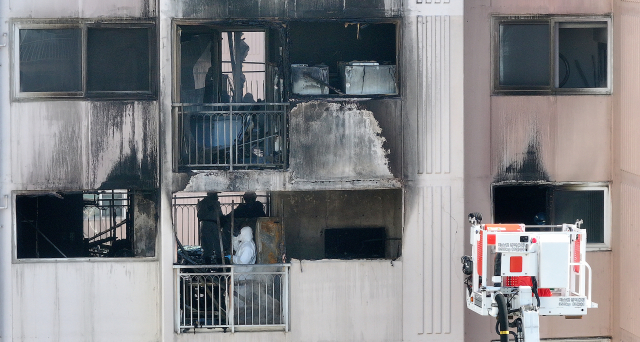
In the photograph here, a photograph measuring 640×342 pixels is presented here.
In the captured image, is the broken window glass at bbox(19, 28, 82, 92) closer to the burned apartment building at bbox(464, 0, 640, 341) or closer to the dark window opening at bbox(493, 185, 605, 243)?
the burned apartment building at bbox(464, 0, 640, 341)

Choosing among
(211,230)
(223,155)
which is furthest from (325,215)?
(223,155)

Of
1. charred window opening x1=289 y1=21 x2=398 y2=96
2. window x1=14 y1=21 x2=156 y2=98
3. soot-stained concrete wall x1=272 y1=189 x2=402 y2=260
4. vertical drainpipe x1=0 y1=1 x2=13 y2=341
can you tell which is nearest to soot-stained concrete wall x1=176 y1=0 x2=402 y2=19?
window x1=14 y1=21 x2=156 y2=98

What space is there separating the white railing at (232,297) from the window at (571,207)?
12.6ft

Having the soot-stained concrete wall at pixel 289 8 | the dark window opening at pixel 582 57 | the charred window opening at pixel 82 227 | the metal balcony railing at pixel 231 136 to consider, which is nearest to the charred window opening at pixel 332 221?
the charred window opening at pixel 82 227

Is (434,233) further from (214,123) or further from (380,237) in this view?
(214,123)

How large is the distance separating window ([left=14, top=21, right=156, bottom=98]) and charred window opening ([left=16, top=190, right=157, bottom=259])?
174 cm

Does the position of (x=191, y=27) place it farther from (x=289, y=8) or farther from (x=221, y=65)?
(x=289, y=8)

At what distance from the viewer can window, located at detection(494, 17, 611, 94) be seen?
13.2 metres

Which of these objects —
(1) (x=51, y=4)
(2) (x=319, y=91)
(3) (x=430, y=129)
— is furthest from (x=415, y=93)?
(1) (x=51, y=4)

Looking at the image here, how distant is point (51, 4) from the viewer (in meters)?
12.7

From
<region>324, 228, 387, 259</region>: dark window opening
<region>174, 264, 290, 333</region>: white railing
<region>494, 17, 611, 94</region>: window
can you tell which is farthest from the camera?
<region>324, 228, 387, 259</region>: dark window opening

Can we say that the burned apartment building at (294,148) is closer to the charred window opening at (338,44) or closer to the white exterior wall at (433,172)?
the white exterior wall at (433,172)

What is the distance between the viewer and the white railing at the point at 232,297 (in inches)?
490

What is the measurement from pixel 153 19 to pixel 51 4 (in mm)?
1589
